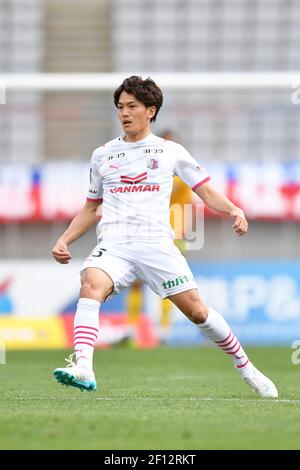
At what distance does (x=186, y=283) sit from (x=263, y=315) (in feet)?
25.6

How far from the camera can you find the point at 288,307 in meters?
14.1

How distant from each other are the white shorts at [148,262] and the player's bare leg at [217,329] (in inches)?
3.0

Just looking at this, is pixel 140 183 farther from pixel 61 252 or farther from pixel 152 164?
pixel 61 252

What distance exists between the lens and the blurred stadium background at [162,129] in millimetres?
13984

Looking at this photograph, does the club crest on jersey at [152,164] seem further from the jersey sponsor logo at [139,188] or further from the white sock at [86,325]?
the white sock at [86,325]

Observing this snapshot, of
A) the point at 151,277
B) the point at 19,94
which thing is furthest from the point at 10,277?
the point at 151,277

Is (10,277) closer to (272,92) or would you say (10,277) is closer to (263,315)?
(263,315)

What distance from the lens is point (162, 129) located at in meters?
15.7

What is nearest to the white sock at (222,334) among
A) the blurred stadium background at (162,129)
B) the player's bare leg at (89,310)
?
the player's bare leg at (89,310)

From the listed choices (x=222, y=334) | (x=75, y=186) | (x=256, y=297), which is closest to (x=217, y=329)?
(x=222, y=334)

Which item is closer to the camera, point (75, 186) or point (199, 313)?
point (199, 313)

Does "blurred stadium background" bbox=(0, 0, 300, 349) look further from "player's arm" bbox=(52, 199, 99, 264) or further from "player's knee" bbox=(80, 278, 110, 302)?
"player's knee" bbox=(80, 278, 110, 302)

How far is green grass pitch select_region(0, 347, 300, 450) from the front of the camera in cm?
467

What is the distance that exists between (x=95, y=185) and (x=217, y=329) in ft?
3.83
